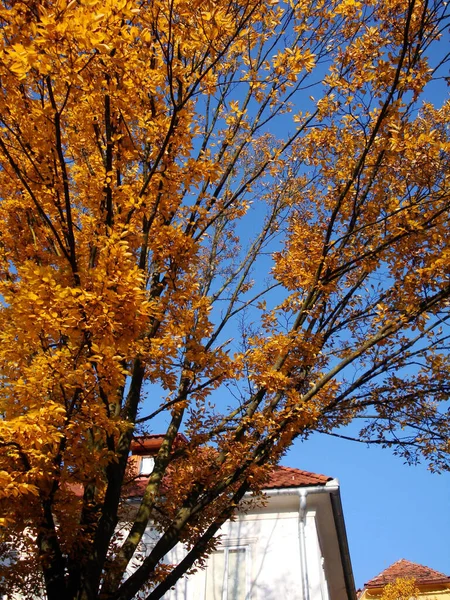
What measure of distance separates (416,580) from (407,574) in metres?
0.72

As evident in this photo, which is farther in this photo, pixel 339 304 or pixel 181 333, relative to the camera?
pixel 339 304

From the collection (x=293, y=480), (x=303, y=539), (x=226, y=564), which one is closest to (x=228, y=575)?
(x=226, y=564)

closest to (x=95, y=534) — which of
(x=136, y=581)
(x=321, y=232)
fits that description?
(x=136, y=581)

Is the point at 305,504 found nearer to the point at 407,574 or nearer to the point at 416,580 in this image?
the point at 416,580

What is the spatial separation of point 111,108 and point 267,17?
185 centimetres

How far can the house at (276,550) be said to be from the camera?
855cm

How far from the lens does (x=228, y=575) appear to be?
8836 mm

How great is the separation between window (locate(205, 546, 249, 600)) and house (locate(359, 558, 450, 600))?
14.0 metres

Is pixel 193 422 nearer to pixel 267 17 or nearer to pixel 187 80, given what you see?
pixel 187 80

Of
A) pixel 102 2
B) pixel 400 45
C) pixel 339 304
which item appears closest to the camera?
pixel 102 2

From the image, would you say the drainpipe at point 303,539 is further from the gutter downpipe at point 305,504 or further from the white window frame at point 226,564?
the white window frame at point 226,564

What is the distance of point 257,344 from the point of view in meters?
4.93

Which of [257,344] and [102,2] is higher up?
[102,2]

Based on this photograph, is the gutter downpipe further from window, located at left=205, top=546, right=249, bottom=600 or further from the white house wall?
window, located at left=205, top=546, right=249, bottom=600
